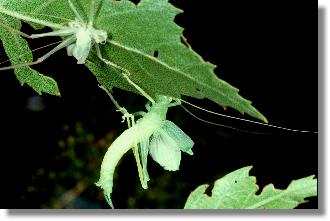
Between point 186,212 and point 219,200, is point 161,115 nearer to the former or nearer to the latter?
point 219,200

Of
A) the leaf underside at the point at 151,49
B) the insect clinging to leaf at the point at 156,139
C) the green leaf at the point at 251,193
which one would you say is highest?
the leaf underside at the point at 151,49

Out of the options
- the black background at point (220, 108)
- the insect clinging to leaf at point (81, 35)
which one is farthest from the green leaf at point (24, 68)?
the black background at point (220, 108)

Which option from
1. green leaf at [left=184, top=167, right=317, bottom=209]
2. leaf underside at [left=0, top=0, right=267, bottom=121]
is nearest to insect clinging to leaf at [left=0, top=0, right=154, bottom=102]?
leaf underside at [left=0, top=0, right=267, bottom=121]

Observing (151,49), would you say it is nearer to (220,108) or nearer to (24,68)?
(24,68)

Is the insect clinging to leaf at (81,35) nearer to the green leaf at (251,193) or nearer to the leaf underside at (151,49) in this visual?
the leaf underside at (151,49)

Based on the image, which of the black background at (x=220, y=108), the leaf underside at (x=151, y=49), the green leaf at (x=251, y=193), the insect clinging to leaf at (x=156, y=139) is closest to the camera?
the leaf underside at (x=151, y=49)

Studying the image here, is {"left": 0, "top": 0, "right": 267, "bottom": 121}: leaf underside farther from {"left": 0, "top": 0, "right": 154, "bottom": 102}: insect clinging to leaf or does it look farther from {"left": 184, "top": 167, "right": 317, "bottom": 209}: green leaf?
{"left": 184, "top": 167, "right": 317, "bottom": 209}: green leaf
